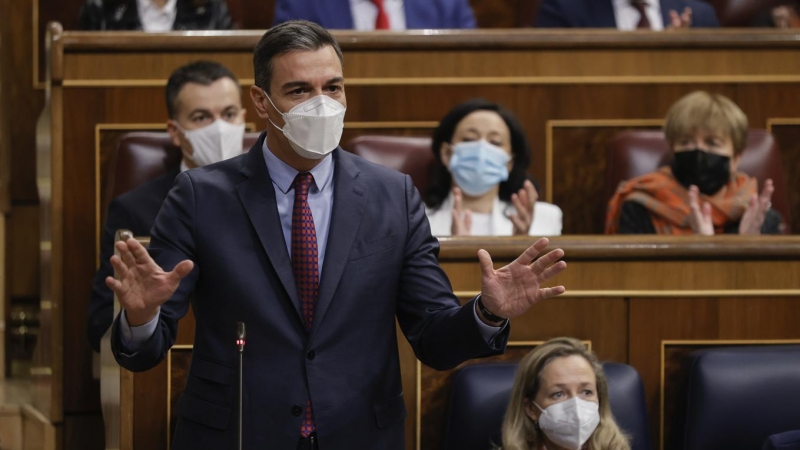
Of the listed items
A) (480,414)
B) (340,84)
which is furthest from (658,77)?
(340,84)

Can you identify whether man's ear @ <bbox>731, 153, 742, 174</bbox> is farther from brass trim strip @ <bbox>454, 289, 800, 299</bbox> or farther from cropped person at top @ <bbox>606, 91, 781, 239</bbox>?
brass trim strip @ <bbox>454, 289, 800, 299</bbox>

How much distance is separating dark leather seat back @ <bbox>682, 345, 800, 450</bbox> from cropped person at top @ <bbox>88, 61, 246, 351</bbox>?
693 mm

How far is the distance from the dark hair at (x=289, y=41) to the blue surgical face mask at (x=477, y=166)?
2.65ft

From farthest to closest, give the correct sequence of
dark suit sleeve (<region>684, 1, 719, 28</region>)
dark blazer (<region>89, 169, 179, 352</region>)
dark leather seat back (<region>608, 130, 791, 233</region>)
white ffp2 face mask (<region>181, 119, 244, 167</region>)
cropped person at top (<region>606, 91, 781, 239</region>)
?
dark suit sleeve (<region>684, 1, 719, 28</region>) < dark leather seat back (<region>608, 130, 791, 233</region>) < cropped person at top (<region>606, 91, 781, 239</region>) < white ffp2 face mask (<region>181, 119, 244, 167</region>) < dark blazer (<region>89, 169, 179, 352</region>)

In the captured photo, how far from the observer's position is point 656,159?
191 cm

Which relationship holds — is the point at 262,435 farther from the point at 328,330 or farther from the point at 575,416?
the point at 575,416

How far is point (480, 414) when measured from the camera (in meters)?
1.33

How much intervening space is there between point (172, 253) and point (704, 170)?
1033mm

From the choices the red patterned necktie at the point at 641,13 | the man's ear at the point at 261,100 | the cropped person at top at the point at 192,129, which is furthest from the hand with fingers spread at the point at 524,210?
the man's ear at the point at 261,100

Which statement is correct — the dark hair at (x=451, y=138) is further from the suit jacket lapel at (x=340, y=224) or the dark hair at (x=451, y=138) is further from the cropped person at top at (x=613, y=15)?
the suit jacket lapel at (x=340, y=224)

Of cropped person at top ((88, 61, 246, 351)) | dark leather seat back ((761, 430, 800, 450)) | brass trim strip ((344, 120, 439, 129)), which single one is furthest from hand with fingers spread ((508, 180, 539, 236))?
dark leather seat back ((761, 430, 800, 450))

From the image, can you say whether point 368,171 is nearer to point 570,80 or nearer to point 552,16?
point 570,80

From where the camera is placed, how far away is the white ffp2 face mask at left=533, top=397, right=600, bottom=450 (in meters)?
1.27

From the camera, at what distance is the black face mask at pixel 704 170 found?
179 centimetres
